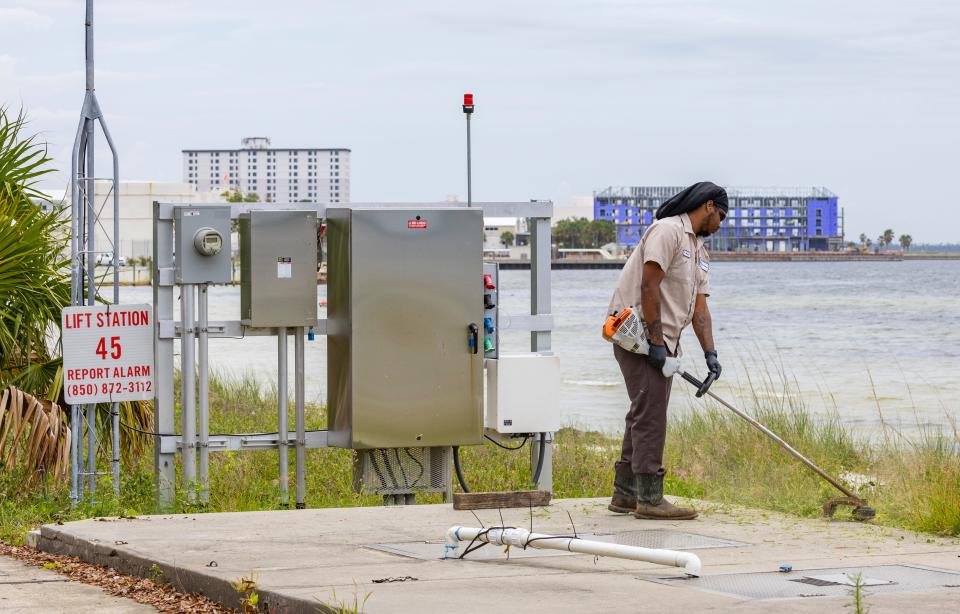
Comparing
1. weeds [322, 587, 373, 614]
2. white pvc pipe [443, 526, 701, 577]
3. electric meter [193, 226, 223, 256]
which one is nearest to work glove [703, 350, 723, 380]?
white pvc pipe [443, 526, 701, 577]

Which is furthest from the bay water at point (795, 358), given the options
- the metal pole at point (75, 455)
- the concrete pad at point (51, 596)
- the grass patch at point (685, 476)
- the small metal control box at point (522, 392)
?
the concrete pad at point (51, 596)

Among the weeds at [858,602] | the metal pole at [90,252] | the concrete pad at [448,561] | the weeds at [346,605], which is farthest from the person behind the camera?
the metal pole at [90,252]

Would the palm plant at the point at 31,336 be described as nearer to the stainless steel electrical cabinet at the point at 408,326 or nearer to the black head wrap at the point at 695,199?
the stainless steel electrical cabinet at the point at 408,326

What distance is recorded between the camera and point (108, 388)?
28.4ft

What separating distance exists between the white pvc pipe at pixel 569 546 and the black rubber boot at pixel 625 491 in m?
1.71

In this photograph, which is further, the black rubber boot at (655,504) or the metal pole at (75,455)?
the metal pole at (75,455)

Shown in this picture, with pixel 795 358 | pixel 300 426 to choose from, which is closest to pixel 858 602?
pixel 300 426

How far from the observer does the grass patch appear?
8.08 meters

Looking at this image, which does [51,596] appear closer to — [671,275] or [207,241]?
[207,241]

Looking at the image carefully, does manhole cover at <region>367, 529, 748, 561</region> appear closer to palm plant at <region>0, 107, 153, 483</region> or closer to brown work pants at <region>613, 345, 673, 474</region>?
brown work pants at <region>613, 345, 673, 474</region>

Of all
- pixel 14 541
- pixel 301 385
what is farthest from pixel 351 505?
pixel 14 541

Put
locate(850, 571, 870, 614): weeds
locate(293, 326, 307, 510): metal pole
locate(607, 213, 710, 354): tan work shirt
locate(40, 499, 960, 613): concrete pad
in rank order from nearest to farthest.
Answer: locate(850, 571, 870, 614): weeds < locate(40, 499, 960, 613): concrete pad < locate(607, 213, 710, 354): tan work shirt < locate(293, 326, 307, 510): metal pole

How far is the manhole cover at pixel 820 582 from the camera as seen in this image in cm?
541

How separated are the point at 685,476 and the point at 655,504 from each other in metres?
4.24
